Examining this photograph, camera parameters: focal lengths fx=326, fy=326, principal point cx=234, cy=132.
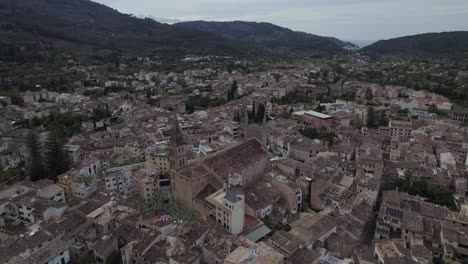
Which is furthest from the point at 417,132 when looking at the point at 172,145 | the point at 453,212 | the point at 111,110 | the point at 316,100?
the point at 111,110

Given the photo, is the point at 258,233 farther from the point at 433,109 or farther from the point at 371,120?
the point at 433,109

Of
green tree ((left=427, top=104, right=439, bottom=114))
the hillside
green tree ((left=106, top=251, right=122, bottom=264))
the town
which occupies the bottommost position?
green tree ((left=106, top=251, right=122, bottom=264))

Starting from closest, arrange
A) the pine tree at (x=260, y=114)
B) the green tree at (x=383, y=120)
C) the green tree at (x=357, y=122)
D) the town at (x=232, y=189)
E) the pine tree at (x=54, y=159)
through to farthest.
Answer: the town at (x=232, y=189) → the pine tree at (x=54, y=159) → the green tree at (x=357, y=122) → the green tree at (x=383, y=120) → the pine tree at (x=260, y=114)

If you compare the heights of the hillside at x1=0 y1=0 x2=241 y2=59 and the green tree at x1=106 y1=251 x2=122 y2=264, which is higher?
the hillside at x1=0 y1=0 x2=241 y2=59

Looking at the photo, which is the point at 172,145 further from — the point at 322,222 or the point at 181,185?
the point at 322,222

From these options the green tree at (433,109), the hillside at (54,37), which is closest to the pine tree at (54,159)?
the green tree at (433,109)

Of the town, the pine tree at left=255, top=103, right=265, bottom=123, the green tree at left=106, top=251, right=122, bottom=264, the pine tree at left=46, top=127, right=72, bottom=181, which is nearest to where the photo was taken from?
the green tree at left=106, top=251, right=122, bottom=264

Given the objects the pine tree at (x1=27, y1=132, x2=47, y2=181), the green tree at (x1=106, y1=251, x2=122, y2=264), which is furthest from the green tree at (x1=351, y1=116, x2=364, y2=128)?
the pine tree at (x1=27, y1=132, x2=47, y2=181)

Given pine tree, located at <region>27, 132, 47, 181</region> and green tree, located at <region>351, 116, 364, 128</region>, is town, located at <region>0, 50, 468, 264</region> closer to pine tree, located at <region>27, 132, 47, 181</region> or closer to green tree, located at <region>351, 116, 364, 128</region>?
pine tree, located at <region>27, 132, 47, 181</region>

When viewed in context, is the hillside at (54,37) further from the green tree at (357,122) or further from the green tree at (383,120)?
the green tree at (383,120)

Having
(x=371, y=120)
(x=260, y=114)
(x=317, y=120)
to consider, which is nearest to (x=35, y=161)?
(x=260, y=114)

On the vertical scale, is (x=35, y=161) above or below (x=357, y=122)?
above
